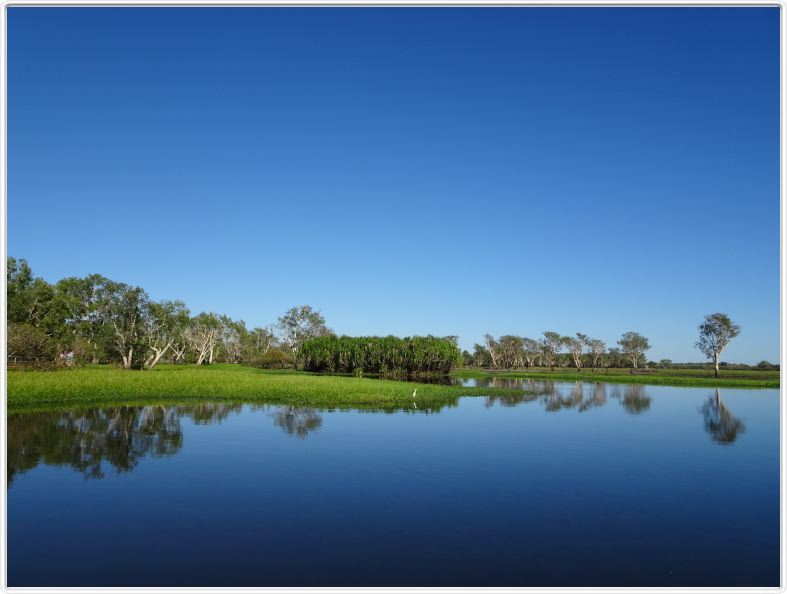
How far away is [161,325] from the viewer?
71.6 m

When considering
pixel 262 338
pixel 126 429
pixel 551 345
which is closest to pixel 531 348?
pixel 551 345

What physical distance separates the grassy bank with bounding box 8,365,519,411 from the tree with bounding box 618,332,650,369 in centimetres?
10643

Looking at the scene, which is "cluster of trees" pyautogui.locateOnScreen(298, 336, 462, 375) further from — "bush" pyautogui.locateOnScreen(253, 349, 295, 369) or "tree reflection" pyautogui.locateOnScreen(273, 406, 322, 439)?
"tree reflection" pyautogui.locateOnScreen(273, 406, 322, 439)

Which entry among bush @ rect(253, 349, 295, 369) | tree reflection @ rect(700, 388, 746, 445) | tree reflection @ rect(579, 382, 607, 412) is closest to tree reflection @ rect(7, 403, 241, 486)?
tree reflection @ rect(700, 388, 746, 445)

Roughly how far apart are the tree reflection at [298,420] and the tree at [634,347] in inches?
4798

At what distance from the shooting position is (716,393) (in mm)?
54375

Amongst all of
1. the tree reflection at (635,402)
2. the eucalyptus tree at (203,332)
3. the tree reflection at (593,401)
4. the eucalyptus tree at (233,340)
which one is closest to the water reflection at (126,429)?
the tree reflection at (635,402)

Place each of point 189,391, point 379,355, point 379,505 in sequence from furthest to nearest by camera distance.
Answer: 1. point 379,355
2. point 189,391
3. point 379,505

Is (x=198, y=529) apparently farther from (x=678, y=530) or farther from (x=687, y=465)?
(x=687, y=465)

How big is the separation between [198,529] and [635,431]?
78.7 ft

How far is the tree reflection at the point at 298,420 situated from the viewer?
978 inches

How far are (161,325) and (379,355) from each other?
105 ft

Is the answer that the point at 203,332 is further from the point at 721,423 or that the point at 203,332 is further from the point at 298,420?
the point at 721,423

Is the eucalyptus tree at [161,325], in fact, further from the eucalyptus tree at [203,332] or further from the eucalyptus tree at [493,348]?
the eucalyptus tree at [493,348]
